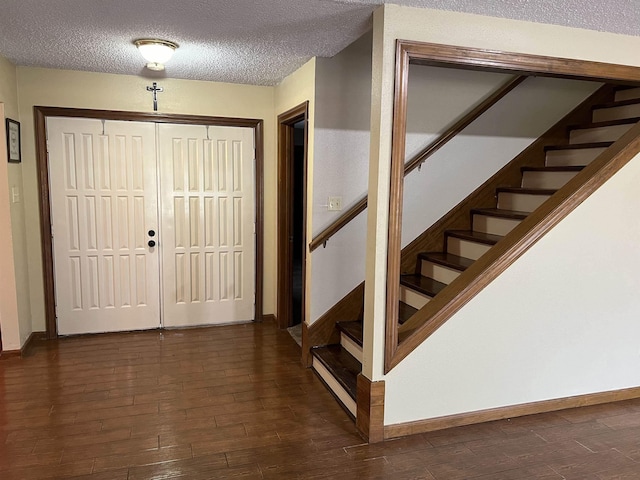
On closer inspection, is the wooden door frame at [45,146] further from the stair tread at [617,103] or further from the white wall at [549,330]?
the stair tread at [617,103]

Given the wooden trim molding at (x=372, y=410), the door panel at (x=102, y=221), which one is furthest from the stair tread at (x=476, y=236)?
the door panel at (x=102, y=221)

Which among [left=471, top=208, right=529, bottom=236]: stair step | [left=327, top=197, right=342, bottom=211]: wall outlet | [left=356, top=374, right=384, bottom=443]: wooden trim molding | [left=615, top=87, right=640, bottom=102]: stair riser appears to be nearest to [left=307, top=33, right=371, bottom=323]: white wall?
[left=327, top=197, right=342, bottom=211]: wall outlet

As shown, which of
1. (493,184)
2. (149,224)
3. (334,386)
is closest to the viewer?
(334,386)

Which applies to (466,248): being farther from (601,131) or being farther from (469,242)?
(601,131)

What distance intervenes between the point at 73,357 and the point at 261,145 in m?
2.37

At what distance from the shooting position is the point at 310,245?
3588mm

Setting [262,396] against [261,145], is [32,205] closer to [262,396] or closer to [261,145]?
[261,145]

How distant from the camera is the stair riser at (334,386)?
2.93 meters

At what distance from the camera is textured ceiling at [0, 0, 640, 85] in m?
2.40

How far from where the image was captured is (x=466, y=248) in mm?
3609

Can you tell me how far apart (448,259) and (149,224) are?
102 inches

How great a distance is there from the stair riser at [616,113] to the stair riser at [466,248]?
5.14ft

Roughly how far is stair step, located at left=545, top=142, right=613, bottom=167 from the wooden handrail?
603 millimetres

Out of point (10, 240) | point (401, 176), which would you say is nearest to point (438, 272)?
point (401, 176)
